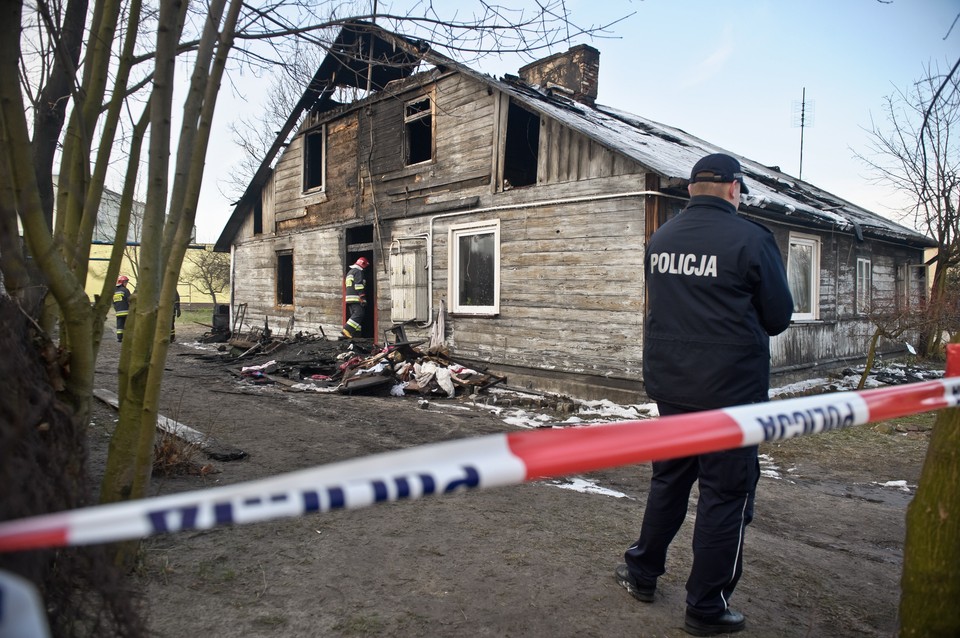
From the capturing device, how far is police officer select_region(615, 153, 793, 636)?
8.20ft

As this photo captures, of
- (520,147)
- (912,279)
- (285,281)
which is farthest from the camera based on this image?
(285,281)

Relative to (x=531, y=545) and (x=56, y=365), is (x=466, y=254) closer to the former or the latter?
(x=531, y=545)

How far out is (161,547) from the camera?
123 inches

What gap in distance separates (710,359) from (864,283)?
12.5 metres

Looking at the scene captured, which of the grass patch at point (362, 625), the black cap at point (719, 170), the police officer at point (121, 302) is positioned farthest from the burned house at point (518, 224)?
the grass patch at point (362, 625)

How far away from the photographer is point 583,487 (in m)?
4.71

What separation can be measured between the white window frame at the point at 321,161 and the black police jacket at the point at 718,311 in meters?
12.3

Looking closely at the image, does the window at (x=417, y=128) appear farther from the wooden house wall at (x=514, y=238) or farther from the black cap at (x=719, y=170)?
the black cap at (x=719, y=170)

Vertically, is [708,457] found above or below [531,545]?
above

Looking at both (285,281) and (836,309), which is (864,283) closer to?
(836,309)

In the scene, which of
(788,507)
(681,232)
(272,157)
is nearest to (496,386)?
(788,507)

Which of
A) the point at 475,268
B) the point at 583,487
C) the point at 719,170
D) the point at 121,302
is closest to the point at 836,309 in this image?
the point at 475,268

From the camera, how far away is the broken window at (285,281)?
52.5 feet

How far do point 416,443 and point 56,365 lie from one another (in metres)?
4.08
